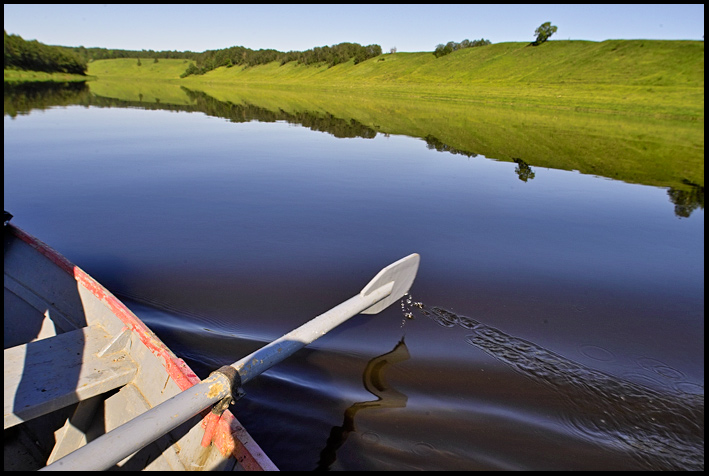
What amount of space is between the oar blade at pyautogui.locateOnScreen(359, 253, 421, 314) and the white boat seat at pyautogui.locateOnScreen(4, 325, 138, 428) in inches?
103

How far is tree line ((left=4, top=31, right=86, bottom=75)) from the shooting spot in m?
92.6

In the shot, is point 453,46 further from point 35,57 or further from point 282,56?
point 35,57

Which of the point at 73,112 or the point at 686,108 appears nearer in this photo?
the point at 73,112

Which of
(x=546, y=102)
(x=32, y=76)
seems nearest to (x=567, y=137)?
(x=546, y=102)

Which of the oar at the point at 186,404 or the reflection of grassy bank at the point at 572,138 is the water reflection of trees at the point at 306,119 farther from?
the oar at the point at 186,404

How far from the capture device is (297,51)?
5015 inches

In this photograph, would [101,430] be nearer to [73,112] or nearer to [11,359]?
[11,359]

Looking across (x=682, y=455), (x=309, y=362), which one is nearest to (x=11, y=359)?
(x=309, y=362)

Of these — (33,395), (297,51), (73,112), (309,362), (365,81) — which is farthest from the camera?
(297,51)

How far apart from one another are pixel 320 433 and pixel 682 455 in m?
3.51

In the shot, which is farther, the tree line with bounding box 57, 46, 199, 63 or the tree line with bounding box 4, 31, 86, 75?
the tree line with bounding box 57, 46, 199, 63

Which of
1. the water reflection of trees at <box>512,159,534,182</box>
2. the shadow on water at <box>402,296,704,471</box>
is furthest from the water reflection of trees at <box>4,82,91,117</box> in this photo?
the shadow on water at <box>402,296,704,471</box>

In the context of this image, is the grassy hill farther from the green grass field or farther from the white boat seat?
the white boat seat

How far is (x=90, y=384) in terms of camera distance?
12.1ft
